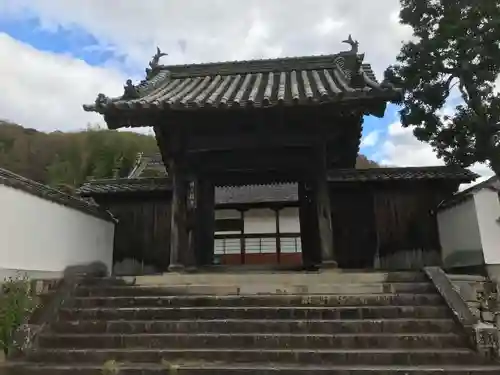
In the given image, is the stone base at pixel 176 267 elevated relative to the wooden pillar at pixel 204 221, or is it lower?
lower

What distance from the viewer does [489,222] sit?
7.03 metres

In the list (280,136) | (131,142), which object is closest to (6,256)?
(280,136)

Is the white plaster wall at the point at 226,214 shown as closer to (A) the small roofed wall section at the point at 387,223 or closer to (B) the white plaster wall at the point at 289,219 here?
(B) the white plaster wall at the point at 289,219

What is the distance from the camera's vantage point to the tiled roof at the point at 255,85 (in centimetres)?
692

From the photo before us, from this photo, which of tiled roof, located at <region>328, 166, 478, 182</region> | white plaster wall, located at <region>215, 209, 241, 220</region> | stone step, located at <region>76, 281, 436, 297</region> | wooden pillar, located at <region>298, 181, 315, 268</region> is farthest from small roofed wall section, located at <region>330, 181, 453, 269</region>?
white plaster wall, located at <region>215, 209, 241, 220</region>

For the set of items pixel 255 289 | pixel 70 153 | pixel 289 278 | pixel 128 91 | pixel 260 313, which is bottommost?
pixel 260 313

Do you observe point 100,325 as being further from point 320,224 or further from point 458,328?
point 458,328

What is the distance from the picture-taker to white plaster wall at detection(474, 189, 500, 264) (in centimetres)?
684

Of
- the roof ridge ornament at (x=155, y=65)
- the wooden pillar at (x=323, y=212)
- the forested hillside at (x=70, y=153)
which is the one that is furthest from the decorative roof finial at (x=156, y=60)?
the forested hillside at (x=70, y=153)

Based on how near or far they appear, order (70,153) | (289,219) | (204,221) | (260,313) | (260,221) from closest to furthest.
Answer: (260,313)
(204,221)
(289,219)
(260,221)
(70,153)

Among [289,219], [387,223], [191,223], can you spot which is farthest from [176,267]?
[289,219]

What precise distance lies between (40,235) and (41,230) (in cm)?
9

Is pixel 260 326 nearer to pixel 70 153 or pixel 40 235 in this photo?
pixel 40 235

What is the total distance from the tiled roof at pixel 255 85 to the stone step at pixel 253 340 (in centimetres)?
356
